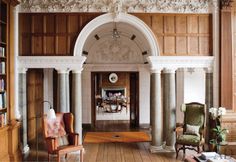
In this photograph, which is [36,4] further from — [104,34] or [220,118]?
[220,118]

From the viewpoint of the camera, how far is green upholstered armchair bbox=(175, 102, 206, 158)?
702cm

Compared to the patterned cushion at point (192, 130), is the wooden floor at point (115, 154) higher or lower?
lower

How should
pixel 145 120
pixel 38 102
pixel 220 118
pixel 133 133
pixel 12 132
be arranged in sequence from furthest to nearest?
1. pixel 145 120
2. pixel 133 133
3. pixel 38 102
4. pixel 220 118
5. pixel 12 132

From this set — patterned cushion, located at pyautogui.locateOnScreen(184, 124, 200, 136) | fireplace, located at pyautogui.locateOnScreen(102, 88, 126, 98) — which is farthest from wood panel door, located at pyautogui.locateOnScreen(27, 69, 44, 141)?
fireplace, located at pyautogui.locateOnScreen(102, 88, 126, 98)

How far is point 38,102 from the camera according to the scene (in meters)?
9.39

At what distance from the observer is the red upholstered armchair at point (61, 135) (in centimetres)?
632

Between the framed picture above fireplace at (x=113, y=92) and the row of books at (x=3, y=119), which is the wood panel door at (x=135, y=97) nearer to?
the row of books at (x=3, y=119)

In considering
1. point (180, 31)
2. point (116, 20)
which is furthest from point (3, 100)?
point (180, 31)

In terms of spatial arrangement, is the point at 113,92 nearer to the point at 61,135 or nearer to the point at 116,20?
the point at 116,20

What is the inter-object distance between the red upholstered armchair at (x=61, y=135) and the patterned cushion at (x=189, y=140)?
2.34 metres

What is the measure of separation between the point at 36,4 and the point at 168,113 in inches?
168

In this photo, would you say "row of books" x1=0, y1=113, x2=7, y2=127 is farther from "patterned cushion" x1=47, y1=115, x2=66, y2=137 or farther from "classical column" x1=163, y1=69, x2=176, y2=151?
"classical column" x1=163, y1=69, x2=176, y2=151

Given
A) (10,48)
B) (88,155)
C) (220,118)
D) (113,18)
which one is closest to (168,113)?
(220,118)

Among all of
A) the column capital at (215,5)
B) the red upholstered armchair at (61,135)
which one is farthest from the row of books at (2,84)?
the column capital at (215,5)
